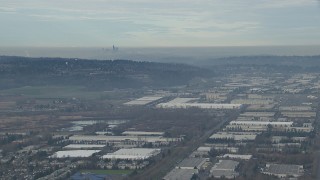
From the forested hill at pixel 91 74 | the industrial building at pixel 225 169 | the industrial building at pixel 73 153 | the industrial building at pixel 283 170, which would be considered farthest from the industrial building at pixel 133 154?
the forested hill at pixel 91 74

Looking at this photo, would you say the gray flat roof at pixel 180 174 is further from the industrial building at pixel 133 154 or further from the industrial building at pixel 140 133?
the industrial building at pixel 140 133

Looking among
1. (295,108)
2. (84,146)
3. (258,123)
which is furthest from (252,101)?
(84,146)

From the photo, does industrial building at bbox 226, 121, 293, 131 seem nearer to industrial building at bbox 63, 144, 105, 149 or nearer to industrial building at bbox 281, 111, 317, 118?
industrial building at bbox 281, 111, 317, 118

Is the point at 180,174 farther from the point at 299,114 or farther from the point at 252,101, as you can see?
the point at 252,101

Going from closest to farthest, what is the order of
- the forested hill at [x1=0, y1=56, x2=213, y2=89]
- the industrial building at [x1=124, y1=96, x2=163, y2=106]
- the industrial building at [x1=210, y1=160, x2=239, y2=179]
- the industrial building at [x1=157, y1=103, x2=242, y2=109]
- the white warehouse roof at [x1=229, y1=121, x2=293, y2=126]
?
the industrial building at [x1=210, y1=160, x2=239, y2=179] < the white warehouse roof at [x1=229, y1=121, x2=293, y2=126] < the industrial building at [x1=157, y1=103, x2=242, y2=109] < the industrial building at [x1=124, y1=96, x2=163, y2=106] < the forested hill at [x1=0, y1=56, x2=213, y2=89]

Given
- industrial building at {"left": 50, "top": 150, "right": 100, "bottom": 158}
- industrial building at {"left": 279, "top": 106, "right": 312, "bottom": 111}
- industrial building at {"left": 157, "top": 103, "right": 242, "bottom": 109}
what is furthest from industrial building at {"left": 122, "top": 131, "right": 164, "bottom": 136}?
industrial building at {"left": 279, "top": 106, "right": 312, "bottom": 111}

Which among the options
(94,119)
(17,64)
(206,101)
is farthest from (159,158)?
(17,64)

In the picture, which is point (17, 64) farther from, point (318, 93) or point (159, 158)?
point (159, 158)

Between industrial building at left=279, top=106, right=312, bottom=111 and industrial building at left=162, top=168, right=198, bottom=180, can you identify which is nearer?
industrial building at left=162, top=168, right=198, bottom=180
